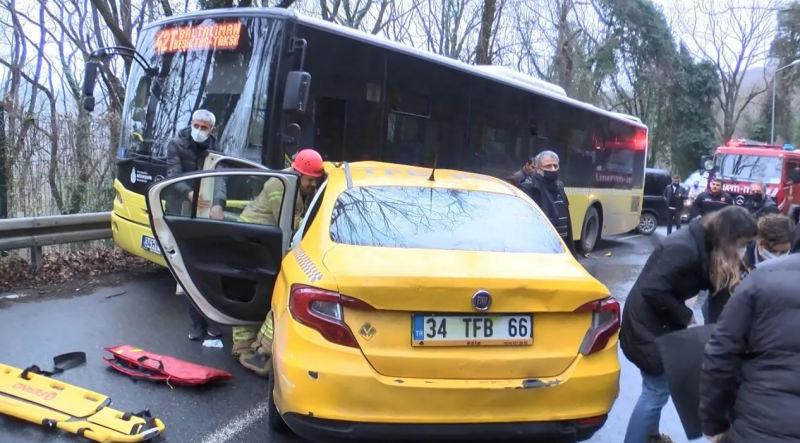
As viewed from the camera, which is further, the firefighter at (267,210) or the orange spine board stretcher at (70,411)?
the firefighter at (267,210)

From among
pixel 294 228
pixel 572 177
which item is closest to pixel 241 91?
pixel 294 228

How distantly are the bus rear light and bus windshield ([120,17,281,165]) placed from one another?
3811 mm

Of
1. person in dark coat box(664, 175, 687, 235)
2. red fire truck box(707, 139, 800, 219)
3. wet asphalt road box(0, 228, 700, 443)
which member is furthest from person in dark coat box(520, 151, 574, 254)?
red fire truck box(707, 139, 800, 219)

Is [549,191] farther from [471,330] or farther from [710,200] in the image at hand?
[710,200]

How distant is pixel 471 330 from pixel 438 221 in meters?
0.85

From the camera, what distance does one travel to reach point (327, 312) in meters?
3.24

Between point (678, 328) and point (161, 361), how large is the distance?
3463 mm

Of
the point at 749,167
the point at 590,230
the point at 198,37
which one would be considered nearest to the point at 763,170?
the point at 749,167

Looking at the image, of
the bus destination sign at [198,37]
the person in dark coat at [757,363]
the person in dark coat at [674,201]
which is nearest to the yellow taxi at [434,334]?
the person in dark coat at [757,363]

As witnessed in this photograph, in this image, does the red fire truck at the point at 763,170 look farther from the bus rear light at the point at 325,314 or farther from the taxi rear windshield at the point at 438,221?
the bus rear light at the point at 325,314

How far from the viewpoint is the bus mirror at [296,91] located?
258 inches

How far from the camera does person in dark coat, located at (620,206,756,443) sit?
3453 mm

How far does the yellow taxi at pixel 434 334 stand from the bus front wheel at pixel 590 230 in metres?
9.91

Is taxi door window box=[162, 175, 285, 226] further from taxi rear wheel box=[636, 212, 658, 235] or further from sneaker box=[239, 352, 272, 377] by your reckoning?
taxi rear wheel box=[636, 212, 658, 235]
